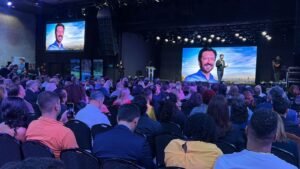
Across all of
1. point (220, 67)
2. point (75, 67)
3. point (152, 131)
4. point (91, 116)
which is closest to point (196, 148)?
point (152, 131)

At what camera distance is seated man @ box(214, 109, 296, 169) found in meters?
1.81

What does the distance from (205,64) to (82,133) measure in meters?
16.4

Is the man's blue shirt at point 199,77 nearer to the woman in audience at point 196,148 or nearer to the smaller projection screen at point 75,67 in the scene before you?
the smaller projection screen at point 75,67

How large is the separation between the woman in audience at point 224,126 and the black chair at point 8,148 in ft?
6.65

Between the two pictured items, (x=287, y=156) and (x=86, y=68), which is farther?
(x=86, y=68)

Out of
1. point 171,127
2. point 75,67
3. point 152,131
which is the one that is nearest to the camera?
point 152,131

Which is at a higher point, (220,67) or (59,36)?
(59,36)

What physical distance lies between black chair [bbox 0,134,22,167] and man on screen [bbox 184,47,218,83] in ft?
55.9

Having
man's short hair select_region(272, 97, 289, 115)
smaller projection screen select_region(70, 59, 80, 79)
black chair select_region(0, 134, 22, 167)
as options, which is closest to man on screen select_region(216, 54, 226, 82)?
smaller projection screen select_region(70, 59, 80, 79)

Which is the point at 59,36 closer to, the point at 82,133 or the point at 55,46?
the point at 55,46

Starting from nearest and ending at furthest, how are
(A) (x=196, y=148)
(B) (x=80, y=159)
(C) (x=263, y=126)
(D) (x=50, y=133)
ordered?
(C) (x=263, y=126), (A) (x=196, y=148), (B) (x=80, y=159), (D) (x=50, y=133)

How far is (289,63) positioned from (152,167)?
16.7 m

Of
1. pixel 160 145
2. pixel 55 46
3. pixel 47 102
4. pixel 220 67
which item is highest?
pixel 55 46

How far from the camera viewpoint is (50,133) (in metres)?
3.09
